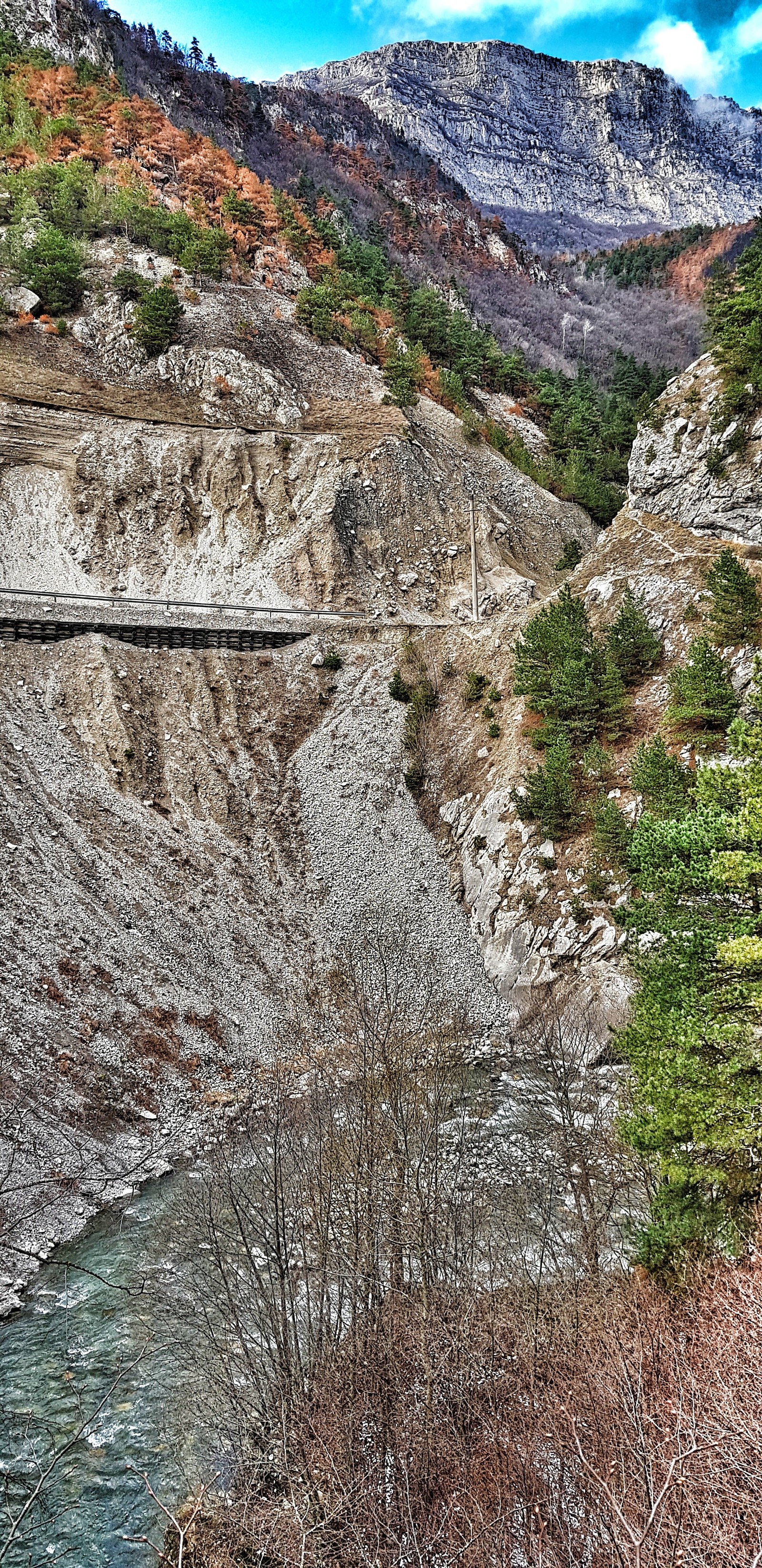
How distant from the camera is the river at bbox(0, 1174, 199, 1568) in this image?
10.7 metres

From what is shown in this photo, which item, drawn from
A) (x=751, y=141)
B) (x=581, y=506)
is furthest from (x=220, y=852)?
(x=751, y=141)

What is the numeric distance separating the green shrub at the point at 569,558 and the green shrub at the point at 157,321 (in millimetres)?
26485

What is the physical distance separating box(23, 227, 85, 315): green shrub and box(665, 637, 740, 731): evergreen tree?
144ft

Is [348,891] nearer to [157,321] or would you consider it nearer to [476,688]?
[476,688]

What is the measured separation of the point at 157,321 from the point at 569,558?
2787 centimetres

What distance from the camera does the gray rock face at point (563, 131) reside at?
141625 mm

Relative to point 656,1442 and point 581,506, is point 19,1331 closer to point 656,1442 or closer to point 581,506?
point 656,1442

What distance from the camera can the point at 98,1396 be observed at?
12742 mm

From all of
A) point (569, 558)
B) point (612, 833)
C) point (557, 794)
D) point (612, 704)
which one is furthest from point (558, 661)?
point (569, 558)

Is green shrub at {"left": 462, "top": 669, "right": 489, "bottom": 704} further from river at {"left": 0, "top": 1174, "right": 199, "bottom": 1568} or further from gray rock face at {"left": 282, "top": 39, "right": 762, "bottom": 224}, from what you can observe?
gray rock face at {"left": 282, "top": 39, "right": 762, "bottom": 224}

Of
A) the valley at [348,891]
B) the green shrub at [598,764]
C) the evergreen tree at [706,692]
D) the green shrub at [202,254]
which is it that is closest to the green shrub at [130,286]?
the valley at [348,891]

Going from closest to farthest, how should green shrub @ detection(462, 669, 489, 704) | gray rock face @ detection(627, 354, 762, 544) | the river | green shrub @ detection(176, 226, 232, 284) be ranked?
1. the river
2. gray rock face @ detection(627, 354, 762, 544)
3. green shrub @ detection(462, 669, 489, 704)
4. green shrub @ detection(176, 226, 232, 284)

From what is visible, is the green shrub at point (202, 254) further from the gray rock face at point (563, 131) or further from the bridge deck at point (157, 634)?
the gray rock face at point (563, 131)

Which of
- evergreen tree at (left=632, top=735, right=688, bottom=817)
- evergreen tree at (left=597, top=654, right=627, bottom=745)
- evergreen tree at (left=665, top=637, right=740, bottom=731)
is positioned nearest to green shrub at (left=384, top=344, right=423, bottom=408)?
evergreen tree at (left=597, top=654, right=627, bottom=745)
